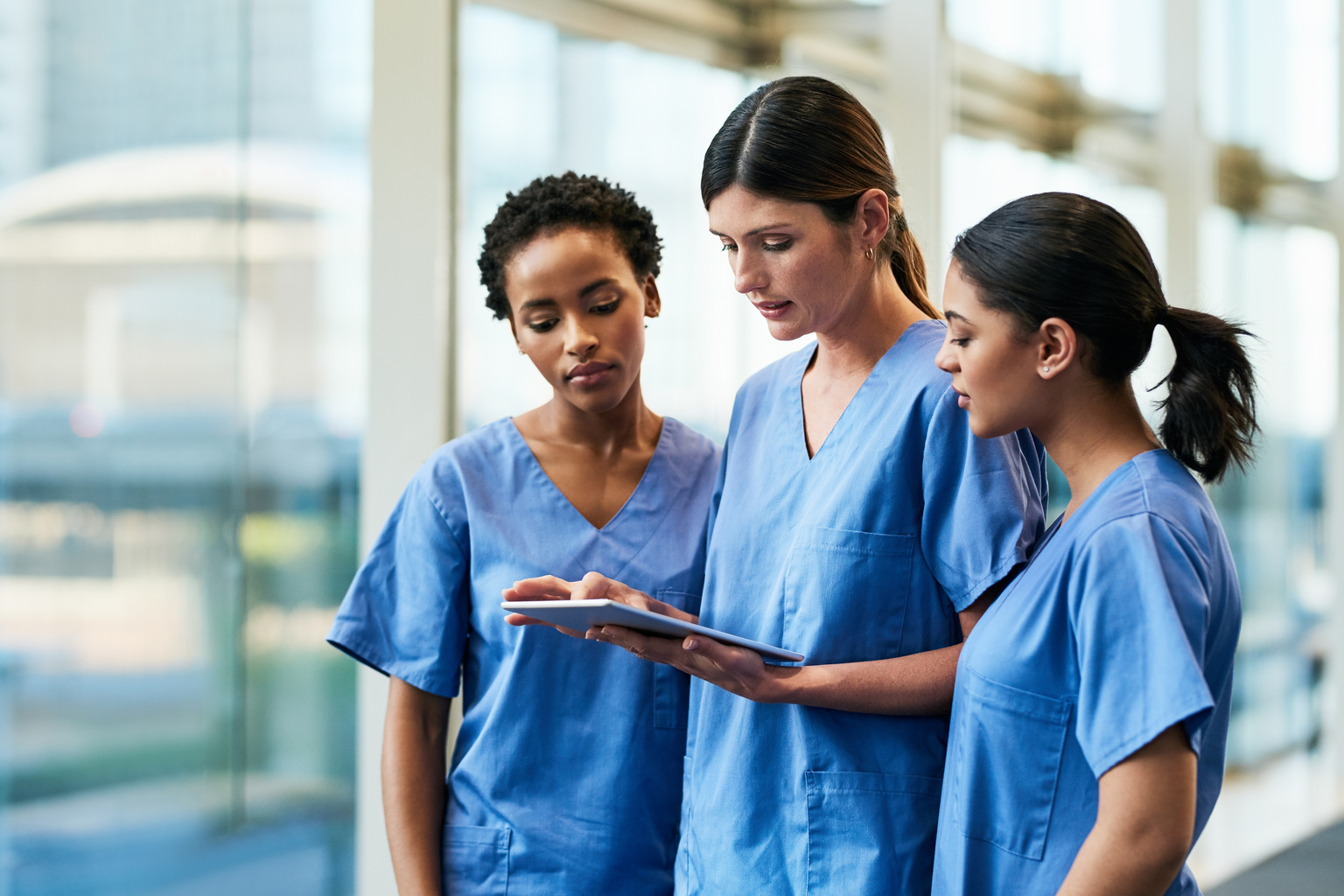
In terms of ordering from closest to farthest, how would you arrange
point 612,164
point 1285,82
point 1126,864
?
point 1126,864 → point 612,164 → point 1285,82

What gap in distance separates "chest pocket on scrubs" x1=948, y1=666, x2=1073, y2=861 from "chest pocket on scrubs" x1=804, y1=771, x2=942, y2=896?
0.26 feet

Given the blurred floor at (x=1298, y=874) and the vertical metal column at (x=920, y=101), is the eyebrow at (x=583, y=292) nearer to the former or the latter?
the vertical metal column at (x=920, y=101)

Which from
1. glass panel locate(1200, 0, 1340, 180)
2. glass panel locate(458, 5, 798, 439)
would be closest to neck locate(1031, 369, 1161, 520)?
glass panel locate(458, 5, 798, 439)

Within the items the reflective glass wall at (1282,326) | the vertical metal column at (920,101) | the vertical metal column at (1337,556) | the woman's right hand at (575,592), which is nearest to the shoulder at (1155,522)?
the woman's right hand at (575,592)

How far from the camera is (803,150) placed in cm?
108

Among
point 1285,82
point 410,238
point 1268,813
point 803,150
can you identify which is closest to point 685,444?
point 803,150

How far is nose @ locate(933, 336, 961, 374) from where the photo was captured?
103 cm

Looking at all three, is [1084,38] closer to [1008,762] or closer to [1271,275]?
[1271,275]

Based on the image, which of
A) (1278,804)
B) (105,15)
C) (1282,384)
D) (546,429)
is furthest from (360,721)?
(1282,384)

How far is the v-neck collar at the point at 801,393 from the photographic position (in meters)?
1.17

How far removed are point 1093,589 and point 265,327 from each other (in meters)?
1.54

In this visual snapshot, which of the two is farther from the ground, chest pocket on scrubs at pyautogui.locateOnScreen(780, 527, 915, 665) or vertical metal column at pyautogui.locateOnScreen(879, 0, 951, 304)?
vertical metal column at pyautogui.locateOnScreen(879, 0, 951, 304)

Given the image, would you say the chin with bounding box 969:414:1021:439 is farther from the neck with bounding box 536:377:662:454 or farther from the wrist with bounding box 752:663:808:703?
the neck with bounding box 536:377:662:454

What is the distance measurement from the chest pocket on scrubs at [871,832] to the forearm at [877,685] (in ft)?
0.26
